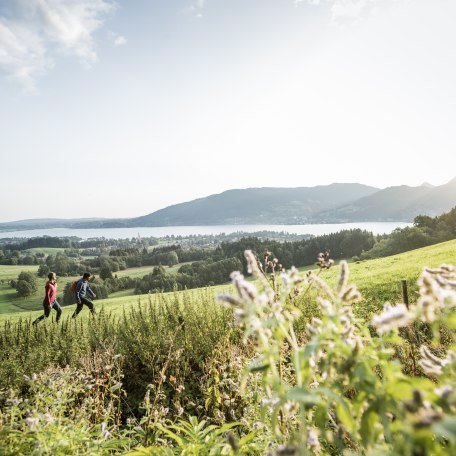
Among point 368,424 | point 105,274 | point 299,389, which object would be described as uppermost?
point 299,389

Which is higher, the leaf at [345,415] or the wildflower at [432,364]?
the wildflower at [432,364]

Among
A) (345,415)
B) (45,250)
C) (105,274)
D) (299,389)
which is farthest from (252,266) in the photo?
(45,250)

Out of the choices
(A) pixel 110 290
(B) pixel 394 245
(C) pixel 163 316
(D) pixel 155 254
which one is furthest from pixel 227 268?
(C) pixel 163 316

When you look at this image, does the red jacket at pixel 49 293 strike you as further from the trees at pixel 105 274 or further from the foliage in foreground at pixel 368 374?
the trees at pixel 105 274

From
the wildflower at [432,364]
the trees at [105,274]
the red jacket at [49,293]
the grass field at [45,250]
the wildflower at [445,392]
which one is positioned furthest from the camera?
the grass field at [45,250]

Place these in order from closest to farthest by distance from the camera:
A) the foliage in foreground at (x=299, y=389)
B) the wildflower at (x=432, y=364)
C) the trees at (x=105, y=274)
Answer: the foliage in foreground at (x=299, y=389) < the wildflower at (x=432, y=364) < the trees at (x=105, y=274)

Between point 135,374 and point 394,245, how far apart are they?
66.0 meters

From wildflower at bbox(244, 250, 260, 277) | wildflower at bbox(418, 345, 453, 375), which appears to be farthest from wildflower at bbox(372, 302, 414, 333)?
wildflower at bbox(244, 250, 260, 277)


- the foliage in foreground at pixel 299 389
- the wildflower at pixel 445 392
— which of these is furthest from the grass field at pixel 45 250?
the wildflower at pixel 445 392

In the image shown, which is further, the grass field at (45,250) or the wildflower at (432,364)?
the grass field at (45,250)

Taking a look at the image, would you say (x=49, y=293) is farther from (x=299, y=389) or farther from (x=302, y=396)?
(x=302, y=396)

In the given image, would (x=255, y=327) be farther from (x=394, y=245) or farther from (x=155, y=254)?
(x=155, y=254)

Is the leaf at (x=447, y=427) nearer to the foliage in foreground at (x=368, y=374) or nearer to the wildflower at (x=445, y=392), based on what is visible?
the foliage in foreground at (x=368, y=374)

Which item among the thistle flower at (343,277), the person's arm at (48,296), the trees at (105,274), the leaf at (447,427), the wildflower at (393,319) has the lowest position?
the trees at (105,274)
